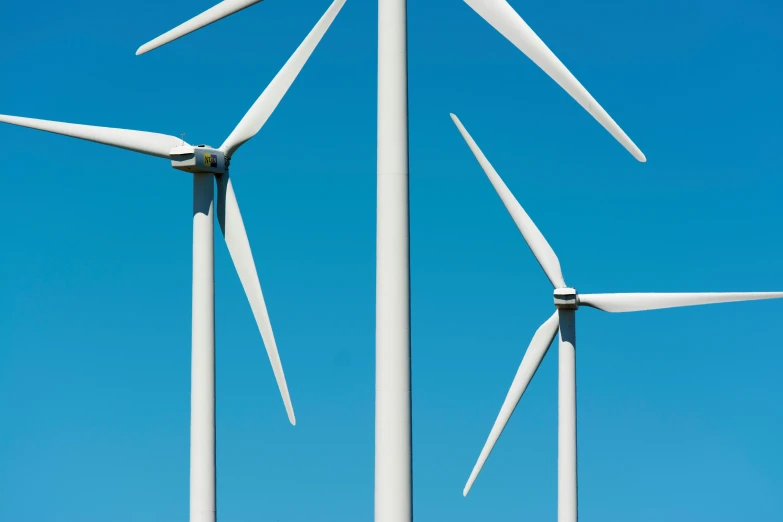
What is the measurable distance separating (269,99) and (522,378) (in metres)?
13.0

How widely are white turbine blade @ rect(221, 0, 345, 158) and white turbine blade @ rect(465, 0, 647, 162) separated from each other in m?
13.6

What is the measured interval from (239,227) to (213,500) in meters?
7.24

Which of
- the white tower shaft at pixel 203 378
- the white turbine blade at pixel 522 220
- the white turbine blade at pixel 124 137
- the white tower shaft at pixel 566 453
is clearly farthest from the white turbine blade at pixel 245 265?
the white tower shaft at pixel 566 453

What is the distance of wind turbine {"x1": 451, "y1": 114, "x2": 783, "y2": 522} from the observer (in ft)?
161

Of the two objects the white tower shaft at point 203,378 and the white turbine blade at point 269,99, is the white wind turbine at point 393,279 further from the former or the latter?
the white turbine blade at point 269,99

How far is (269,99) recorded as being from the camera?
42.2 metres

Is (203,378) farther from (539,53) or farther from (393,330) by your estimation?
(539,53)

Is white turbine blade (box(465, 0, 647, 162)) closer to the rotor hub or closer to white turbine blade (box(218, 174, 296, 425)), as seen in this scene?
white turbine blade (box(218, 174, 296, 425))

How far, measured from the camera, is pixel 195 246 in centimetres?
3953

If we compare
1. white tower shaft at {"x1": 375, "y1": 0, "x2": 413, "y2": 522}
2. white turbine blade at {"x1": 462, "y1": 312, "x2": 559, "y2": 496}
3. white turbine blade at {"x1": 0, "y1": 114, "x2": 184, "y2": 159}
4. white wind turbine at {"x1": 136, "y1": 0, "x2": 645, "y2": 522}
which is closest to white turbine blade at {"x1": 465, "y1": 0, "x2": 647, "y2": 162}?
white wind turbine at {"x1": 136, "y1": 0, "x2": 645, "y2": 522}

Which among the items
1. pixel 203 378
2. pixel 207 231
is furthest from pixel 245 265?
pixel 203 378

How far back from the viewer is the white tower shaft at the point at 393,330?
81.4ft

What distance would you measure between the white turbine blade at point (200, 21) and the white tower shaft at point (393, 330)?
8361 mm

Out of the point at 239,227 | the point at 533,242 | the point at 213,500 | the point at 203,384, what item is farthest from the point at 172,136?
the point at 533,242
